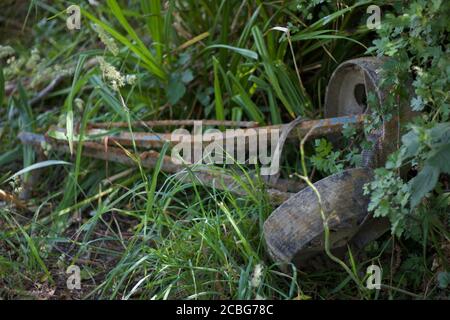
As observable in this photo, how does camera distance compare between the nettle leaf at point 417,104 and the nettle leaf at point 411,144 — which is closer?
the nettle leaf at point 411,144

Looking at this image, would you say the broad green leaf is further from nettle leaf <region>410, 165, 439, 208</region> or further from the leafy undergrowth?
nettle leaf <region>410, 165, 439, 208</region>

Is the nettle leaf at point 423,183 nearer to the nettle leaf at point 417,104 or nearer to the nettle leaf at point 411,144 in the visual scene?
the nettle leaf at point 411,144

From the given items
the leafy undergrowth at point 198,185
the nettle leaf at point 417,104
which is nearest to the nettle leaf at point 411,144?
the leafy undergrowth at point 198,185

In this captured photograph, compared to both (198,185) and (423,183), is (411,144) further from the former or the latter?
(198,185)

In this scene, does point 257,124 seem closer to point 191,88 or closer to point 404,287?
point 191,88

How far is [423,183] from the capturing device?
157 centimetres

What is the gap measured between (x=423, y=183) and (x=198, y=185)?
0.79 metres

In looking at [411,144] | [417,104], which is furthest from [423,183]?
[417,104]

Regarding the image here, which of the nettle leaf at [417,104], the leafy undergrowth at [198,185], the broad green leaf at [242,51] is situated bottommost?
the leafy undergrowth at [198,185]

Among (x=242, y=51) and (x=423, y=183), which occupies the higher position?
(x=242, y=51)

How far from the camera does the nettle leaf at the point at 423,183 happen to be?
155 centimetres

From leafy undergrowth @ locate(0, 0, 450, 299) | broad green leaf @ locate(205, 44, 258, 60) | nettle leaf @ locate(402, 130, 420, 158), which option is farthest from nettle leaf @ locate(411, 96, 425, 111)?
broad green leaf @ locate(205, 44, 258, 60)

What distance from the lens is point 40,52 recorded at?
3111mm

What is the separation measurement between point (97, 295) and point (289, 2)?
3.37ft
